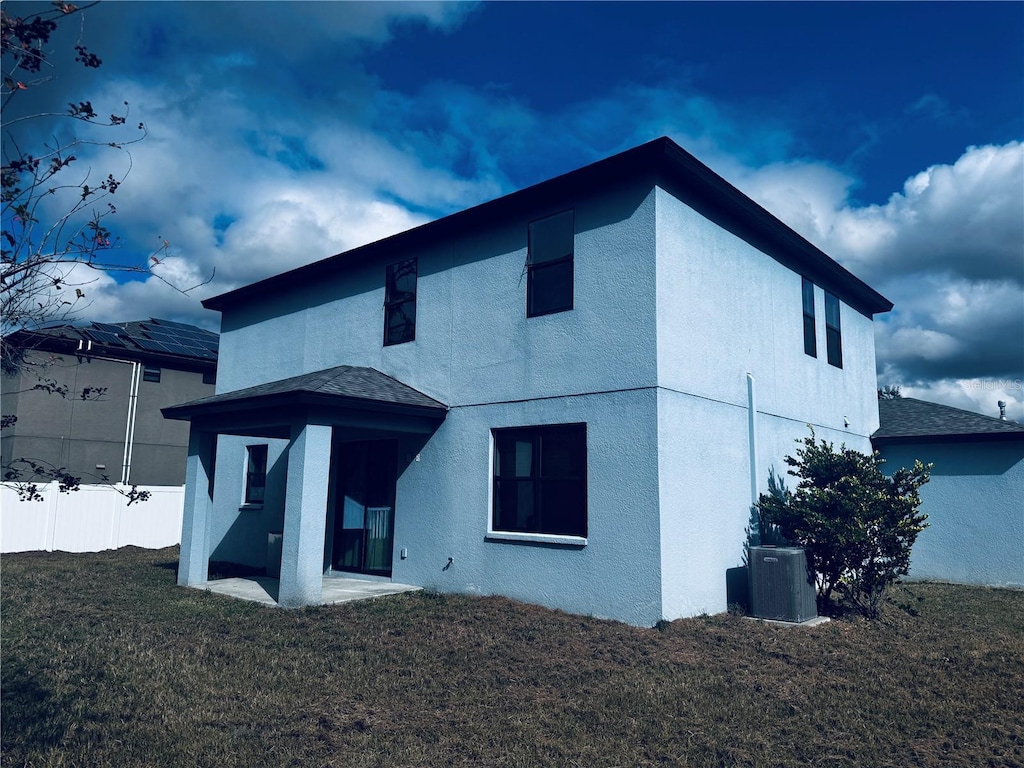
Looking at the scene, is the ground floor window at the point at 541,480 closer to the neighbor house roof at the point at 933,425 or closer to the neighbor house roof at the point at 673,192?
the neighbor house roof at the point at 673,192

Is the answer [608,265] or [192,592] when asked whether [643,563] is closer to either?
[608,265]

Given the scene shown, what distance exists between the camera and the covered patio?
9.93 m

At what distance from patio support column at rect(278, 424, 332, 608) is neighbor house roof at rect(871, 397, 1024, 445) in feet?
38.7

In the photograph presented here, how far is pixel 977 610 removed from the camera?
10.6m

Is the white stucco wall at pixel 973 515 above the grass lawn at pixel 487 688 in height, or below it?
above

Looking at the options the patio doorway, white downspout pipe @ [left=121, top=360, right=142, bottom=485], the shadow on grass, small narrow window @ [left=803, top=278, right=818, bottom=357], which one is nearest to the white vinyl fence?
white downspout pipe @ [left=121, top=360, right=142, bottom=485]

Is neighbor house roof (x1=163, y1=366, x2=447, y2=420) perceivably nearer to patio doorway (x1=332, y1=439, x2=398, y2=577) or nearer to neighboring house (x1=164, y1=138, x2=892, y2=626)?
neighboring house (x1=164, y1=138, x2=892, y2=626)

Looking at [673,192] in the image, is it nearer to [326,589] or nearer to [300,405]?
[300,405]

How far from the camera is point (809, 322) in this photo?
44.1 ft

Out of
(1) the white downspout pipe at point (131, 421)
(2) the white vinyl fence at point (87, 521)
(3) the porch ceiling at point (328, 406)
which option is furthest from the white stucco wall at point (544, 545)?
(1) the white downspout pipe at point (131, 421)

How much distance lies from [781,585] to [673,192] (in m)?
5.42

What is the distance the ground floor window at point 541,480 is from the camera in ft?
32.3

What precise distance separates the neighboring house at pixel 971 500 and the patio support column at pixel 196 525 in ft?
43.3

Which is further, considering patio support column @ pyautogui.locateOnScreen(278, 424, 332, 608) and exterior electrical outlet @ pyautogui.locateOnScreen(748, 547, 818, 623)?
patio support column @ pyautogui.locateOnScreen(278, 424, 332, 608)
